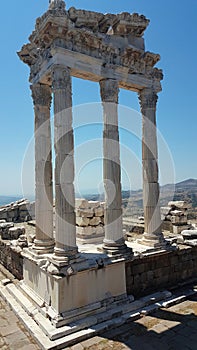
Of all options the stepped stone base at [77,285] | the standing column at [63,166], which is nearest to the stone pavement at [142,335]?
the stepped stone base at [77,285]

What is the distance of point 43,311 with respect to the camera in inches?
261

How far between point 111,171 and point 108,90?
8.00 ft

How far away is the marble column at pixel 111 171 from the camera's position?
7.70m

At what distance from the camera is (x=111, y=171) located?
7.82m

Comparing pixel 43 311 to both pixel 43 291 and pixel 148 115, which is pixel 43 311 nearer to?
pixel 43 291

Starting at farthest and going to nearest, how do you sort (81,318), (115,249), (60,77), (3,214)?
1. (3,214)
2. (115,249)
3. (60,77)
4. (81,318)

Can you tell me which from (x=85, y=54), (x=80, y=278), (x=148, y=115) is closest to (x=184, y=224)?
(x=148, y=115)

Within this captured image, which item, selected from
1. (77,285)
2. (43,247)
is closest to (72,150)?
(43,247)

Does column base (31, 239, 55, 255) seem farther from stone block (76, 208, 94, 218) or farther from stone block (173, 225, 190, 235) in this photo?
stone block (173, 225, 190, 235)

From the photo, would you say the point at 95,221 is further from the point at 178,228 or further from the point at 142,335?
the point at 178,228

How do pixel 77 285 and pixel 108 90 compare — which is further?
pixel 108 90

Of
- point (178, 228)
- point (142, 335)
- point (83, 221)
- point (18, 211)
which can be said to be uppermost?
point (83, 221)

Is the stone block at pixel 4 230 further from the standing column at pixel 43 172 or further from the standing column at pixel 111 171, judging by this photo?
the standing column at pixel 111 171

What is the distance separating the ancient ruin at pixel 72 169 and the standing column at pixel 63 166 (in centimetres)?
3
